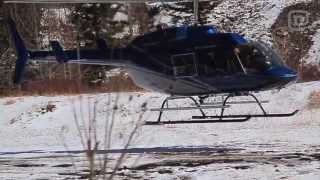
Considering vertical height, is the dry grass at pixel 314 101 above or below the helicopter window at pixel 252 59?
below

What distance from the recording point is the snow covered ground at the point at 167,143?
33.9 ft

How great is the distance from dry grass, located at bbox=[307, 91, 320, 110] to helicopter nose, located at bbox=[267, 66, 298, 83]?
5.03 m

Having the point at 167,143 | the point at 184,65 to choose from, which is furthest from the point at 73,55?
the point at 167,143

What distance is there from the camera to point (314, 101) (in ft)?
62.5

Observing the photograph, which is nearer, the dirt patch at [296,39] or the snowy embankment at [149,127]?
the snowy embankment at [149,127]

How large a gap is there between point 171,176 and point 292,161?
84.0 inches

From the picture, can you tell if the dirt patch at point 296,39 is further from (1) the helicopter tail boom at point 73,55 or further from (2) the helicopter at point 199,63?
(1) the helicopter tail boom at point 73,55

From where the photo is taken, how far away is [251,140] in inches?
564

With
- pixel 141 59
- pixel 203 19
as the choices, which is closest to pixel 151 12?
pixel 203 19

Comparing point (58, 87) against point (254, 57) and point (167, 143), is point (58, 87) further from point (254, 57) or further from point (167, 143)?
point (254, 57)

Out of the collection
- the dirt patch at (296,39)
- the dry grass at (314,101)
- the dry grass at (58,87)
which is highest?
the dirt patch at (296,39)

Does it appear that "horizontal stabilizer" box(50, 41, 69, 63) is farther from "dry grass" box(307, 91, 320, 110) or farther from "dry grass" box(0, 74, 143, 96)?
"dry grass" box(0, 74, 143, 96)

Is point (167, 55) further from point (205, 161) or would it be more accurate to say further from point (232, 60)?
point (205, 161)

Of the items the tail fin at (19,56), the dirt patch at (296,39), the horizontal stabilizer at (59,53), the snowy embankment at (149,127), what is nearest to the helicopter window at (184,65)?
the snowy embankment at (149,127)
